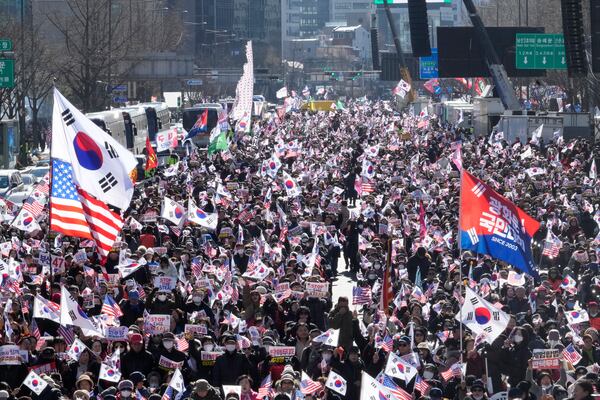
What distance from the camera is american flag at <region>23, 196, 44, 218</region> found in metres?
22.8

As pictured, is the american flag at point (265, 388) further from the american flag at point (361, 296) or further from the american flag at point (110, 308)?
the american flag at point (361, 296)

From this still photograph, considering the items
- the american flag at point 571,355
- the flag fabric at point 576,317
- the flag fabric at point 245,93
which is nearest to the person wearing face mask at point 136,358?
the american flag at point 571,355

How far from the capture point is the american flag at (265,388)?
13.0 metres

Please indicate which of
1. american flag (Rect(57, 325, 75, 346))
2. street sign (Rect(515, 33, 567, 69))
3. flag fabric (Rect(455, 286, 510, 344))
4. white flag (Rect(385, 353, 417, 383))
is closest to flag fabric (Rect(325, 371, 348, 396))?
white flag (Rect(385, 353, 417, 383))

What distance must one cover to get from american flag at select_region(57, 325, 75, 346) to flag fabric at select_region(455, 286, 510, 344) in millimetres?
3821

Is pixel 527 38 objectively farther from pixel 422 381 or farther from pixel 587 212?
pixel 422 381

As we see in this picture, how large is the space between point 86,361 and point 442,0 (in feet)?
420

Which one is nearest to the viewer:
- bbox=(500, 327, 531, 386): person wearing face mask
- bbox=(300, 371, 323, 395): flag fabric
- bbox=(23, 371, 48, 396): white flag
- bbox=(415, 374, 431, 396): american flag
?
bbox=(300, 371, 323, 395): flag fabric

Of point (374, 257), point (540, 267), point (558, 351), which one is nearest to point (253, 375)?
point (558, 351)

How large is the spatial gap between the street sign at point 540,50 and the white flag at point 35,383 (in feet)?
134

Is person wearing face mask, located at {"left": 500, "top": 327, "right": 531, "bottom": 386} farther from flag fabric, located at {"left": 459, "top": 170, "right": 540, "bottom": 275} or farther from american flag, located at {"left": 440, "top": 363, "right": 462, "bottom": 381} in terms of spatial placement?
american flag, located at {"left": 440, "top": 363, "right": 462, "bottom": 381}

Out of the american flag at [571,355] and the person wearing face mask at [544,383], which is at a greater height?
the american flag at [571,355]

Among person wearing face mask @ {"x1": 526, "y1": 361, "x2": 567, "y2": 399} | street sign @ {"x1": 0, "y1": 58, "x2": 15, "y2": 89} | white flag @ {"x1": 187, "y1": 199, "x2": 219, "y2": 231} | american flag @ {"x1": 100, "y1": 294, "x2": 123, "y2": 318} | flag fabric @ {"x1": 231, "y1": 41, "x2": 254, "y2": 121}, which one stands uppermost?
street sign @ {"x1": 0, "y1": 58, "x2": 15, "y2": 89}

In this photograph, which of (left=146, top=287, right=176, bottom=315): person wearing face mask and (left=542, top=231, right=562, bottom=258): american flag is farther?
(left=542, top=231, right=562, bottom=258): american flag
